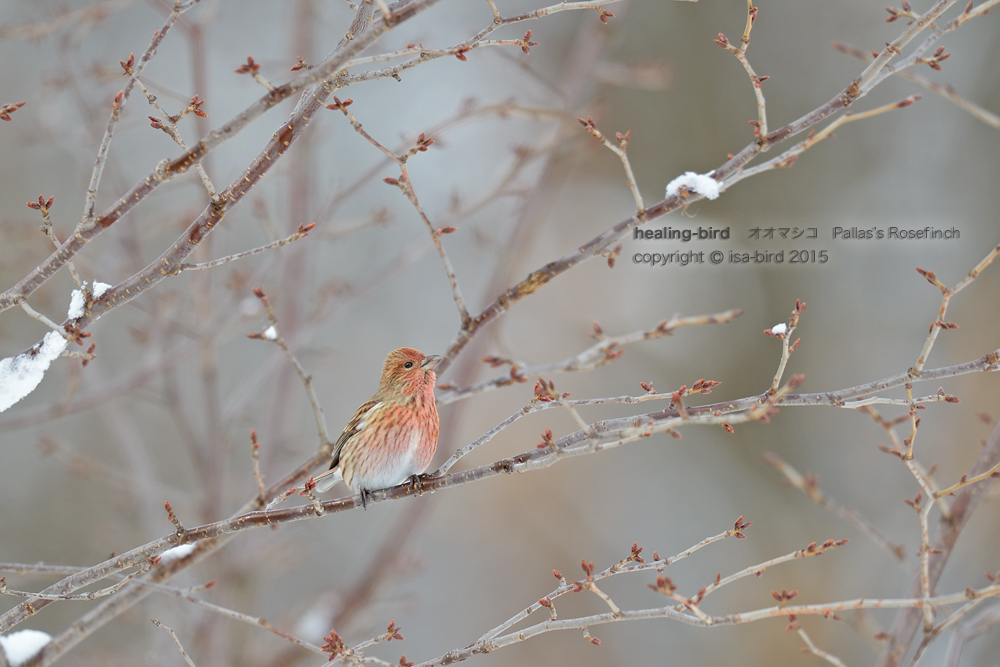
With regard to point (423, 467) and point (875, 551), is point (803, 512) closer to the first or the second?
point (875, 551)

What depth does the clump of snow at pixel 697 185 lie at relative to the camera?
2350mm

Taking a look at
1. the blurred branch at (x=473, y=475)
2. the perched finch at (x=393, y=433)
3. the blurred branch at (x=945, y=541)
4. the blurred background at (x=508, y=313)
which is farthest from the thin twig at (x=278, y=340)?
the blurred branch at (x=945, y=541)

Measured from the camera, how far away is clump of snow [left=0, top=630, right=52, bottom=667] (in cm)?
256

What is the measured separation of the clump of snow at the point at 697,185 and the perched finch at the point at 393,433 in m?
1.22

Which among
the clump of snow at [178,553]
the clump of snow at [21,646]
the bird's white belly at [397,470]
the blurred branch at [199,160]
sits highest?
the blurred branch at [199,160]

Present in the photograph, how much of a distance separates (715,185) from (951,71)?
166 inches

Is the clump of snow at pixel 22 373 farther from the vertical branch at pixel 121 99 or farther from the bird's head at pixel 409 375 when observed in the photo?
the bird's head at pixel 409 375

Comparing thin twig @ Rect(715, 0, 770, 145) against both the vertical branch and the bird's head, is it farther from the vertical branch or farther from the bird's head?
the bird's head

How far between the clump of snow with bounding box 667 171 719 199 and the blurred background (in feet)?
4.09

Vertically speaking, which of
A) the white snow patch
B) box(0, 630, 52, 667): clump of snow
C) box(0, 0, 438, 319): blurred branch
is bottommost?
box(0, 630, 52, 667): clump of snow

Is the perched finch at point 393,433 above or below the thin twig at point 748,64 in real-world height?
below

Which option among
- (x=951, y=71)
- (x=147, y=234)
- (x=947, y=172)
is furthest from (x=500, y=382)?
(x=951, y=71)

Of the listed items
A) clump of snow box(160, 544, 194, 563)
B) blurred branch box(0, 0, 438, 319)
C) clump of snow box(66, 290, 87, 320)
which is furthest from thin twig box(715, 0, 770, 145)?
clump of snow box(160, 544, 194, 563)

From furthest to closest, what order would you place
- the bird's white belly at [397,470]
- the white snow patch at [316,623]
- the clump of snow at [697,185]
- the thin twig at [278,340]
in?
the white snow patch at [316,623], the bird's white belly at [397,470], the thin twig at [278,340], the clump of snow at [697,185]
